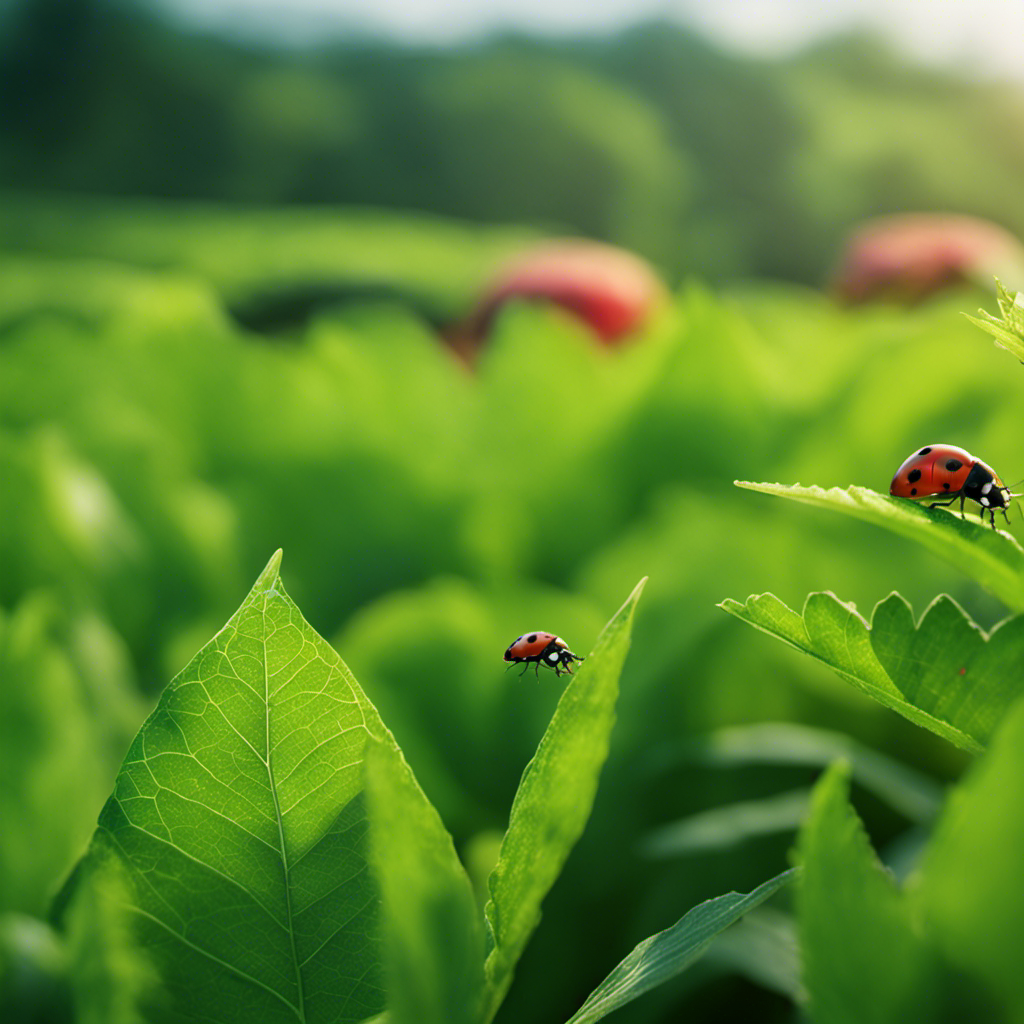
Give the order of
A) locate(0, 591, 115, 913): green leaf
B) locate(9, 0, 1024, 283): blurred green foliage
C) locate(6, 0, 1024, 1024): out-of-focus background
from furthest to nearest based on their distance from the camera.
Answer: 1. locate(9, 0, 1024, 283): blurred green foliage
2. locate(6, 0, 1024, 1024): out-of-focus background
3. locate(0, 591, 115, 913): green leaf

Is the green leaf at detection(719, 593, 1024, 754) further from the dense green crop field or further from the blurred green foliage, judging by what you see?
the blurred green foliage

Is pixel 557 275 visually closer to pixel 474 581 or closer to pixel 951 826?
pixel 474 581

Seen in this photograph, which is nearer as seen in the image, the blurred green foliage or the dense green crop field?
the dense green crop field

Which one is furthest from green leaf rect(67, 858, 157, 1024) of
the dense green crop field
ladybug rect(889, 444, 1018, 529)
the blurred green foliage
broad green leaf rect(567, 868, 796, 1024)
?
the blurred green foliage

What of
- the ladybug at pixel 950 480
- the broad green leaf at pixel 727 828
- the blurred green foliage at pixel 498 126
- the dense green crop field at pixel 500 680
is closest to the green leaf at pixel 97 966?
the dense green crop field at pixel 500 680

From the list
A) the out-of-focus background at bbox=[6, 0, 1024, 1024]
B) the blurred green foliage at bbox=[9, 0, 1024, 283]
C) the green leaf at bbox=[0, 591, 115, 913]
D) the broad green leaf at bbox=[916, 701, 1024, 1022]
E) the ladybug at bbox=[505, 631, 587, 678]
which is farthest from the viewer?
the blurred green foliage at bbox=[9, 0, 1024, 283]

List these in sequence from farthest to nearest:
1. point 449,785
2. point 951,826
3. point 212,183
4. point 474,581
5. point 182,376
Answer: point 212,183 < point 182,376 < point 474,581 < point 449,785 < point 951,826

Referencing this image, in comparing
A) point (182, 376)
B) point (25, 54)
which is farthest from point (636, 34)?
point (182, 376)
